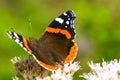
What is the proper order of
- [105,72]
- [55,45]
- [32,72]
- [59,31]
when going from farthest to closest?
[59,31]
[55,45]
[105,72]
[32,72]

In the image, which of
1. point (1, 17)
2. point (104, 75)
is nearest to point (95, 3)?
point (1, 17)

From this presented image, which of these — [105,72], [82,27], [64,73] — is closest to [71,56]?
[64,73]

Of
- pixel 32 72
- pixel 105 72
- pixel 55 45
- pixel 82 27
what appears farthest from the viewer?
pixel 82 27

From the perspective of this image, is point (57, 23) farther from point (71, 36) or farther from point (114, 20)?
point (114, 20)

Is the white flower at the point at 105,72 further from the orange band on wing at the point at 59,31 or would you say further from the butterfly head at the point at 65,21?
the butterfly head at the point at 65,21

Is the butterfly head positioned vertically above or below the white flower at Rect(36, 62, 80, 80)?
A: above

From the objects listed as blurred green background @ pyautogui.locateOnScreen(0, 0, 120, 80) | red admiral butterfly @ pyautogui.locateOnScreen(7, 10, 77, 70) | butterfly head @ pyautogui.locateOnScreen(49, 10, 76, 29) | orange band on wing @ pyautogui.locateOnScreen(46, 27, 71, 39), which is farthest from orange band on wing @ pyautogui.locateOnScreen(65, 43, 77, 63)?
blurred green background @ pyautogui.locateOnScreen(0, 0, 120, 80)

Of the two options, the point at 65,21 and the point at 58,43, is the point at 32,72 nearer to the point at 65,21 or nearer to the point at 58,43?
the point at 58,43

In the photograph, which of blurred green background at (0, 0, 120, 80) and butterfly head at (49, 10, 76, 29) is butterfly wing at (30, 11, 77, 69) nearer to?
butterfly head at (49, 10, 76, 29)
